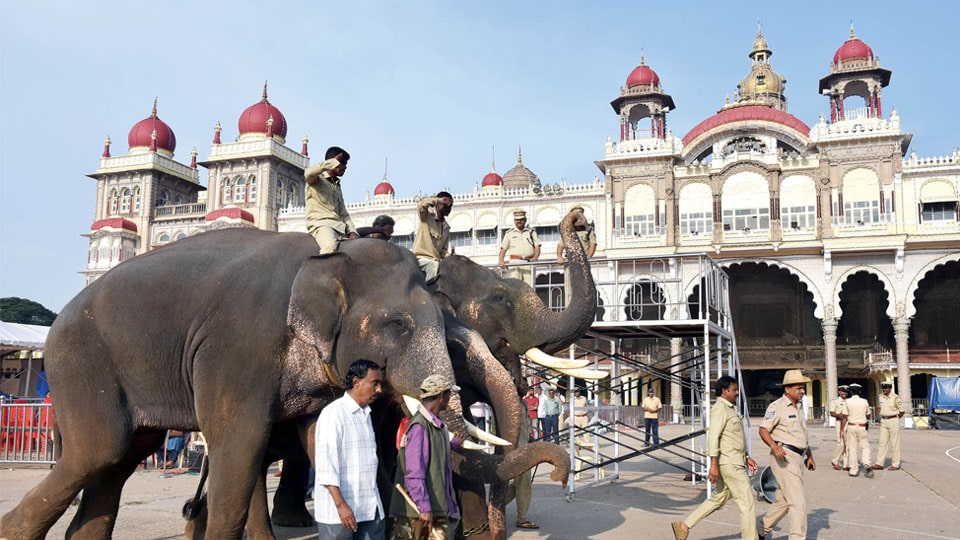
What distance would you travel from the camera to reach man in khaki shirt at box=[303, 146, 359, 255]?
595 centimetres

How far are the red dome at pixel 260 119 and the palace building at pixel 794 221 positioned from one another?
9.62 metres

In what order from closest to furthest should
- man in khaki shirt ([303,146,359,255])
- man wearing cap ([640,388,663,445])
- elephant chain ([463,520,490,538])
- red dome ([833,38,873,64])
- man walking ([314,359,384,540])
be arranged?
man walking ([314,359,384,540]), elephant chain ([463,520,490,538]), man in khaki shirt ([303,146,359,255]), man wearing cap ([640,388,663,445]), red dome ([833,38,873,64])

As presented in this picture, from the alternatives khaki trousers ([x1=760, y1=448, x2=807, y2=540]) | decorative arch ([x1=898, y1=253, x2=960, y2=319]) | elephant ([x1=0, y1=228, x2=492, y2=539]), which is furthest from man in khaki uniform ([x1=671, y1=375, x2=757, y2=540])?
decorative arch ([x1=898, y1=253, x2=960, y2=319])

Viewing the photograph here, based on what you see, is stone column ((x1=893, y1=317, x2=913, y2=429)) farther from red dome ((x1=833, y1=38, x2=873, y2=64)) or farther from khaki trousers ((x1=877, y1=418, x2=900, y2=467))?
khaki trousers ((x1=877, y1=418, x2=900, y2=467))

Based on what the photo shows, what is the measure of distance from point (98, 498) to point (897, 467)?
12419 millimetres

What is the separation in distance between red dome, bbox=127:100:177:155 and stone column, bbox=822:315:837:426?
1419 inches

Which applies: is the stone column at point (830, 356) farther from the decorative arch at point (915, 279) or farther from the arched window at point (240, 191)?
the arched window at point (240, 191)

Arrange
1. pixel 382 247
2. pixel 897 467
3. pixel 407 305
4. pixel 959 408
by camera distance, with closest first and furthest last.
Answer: pixel 407 305
pixel 382 247
pixel 897 467
pixel 959 408

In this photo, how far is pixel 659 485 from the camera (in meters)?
11.0

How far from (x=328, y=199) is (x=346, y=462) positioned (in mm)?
2711

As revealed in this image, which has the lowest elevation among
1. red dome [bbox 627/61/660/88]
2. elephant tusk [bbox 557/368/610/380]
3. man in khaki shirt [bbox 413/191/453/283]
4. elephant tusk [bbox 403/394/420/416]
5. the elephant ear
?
elephant tusk [bbox 403/394/420/416]

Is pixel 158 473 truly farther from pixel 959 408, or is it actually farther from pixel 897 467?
pixel 959 408

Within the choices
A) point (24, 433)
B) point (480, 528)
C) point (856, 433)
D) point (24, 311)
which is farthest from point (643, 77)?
point (24, 311)

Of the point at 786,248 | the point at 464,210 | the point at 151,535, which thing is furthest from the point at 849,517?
the point at 464,210
